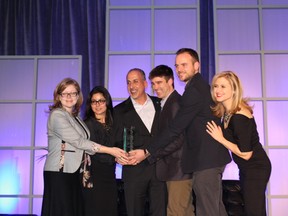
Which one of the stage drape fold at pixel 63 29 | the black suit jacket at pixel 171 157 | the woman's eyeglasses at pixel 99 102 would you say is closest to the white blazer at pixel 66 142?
the woman's eyeglasses at pixel 99 102

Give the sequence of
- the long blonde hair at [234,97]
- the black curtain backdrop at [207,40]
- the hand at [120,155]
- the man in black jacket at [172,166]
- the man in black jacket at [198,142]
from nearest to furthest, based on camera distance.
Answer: the long blonde hair at [234,97]
the man in black jacket at [198,142]
the man in black jacket at [172,166]
the hand at [120,155]
the black curtain backdrop at [207,40]

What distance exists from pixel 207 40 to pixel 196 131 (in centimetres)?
219

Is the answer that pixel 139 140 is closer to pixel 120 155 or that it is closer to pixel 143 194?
pixel 120 155

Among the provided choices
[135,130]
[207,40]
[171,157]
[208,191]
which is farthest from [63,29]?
[208,191]

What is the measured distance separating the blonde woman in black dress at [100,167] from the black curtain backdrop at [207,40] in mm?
1769

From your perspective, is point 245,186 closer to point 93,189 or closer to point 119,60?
point 93,189

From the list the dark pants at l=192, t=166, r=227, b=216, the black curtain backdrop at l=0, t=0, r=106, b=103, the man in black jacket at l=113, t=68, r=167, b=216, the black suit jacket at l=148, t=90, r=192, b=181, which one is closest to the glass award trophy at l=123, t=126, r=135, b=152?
the man in black jacket at l=113, t=68, r=167, b=216

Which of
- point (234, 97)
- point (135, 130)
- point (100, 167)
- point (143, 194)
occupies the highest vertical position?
point (234, 97)

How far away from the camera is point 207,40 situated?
15.8 ft

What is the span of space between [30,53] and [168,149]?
2756 millimetres

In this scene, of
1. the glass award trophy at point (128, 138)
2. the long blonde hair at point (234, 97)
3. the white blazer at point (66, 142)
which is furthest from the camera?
the glass award trophy at point (128, 138)

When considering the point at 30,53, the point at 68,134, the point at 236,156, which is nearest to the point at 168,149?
the point at 236,156

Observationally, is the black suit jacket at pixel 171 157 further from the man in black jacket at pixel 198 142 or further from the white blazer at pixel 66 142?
the white blazer at pixel 66 142

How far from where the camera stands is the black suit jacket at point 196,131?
285cm
